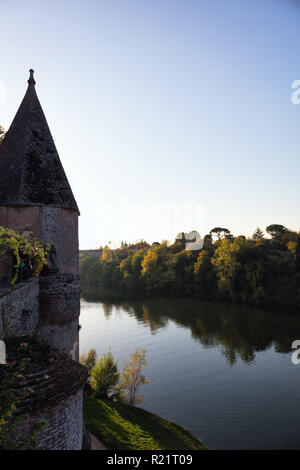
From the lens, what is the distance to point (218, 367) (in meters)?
23.6

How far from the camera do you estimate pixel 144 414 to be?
16531 millimetres

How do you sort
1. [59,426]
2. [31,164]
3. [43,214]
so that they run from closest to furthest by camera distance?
[59,426], [43,214], [31,164]

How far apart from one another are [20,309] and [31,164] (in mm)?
6449

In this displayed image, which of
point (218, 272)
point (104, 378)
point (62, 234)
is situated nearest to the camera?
point (62, 234)

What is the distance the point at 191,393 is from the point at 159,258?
50752 mm

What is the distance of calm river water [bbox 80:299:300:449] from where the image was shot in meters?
16.1

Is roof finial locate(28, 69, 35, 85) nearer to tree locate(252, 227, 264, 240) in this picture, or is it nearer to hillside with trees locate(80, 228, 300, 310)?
hillside with trees locate(80, 228, 300, 310)

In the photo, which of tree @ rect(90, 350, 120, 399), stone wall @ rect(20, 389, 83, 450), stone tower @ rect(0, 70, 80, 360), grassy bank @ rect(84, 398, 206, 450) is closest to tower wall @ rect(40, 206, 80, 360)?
stone tower @ rect(0, 70, 80, 360)

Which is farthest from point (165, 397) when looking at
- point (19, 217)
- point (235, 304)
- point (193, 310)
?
point (235, 304)

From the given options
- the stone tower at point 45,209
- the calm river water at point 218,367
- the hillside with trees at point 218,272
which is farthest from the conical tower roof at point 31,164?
the hillside with trees at point 218,272

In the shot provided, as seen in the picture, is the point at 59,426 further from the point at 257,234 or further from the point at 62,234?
the point at 257,234

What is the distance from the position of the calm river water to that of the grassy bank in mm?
1281

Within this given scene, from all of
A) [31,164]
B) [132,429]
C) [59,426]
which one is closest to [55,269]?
[31,164]
